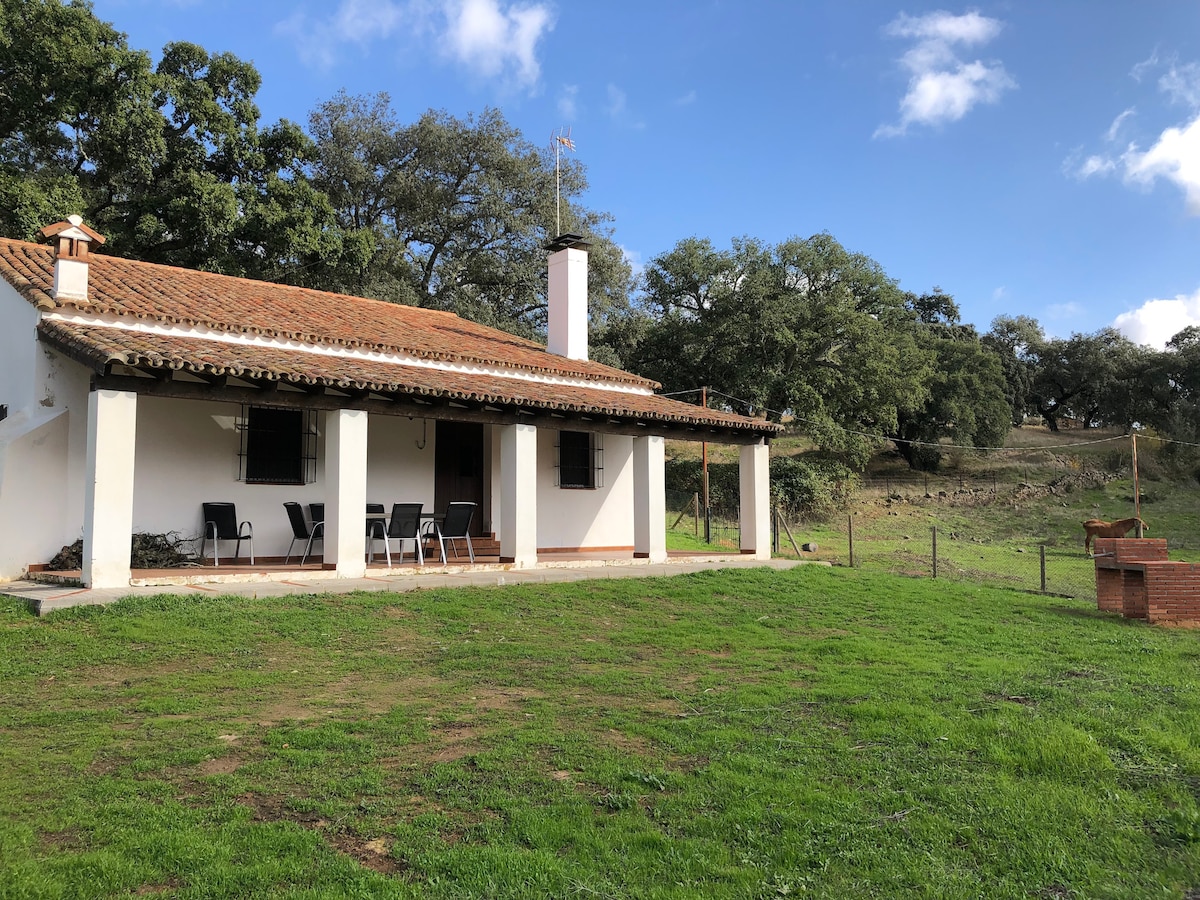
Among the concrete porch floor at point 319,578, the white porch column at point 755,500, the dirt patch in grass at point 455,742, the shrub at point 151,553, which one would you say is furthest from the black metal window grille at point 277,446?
the dirt patch in grass at point 455,742

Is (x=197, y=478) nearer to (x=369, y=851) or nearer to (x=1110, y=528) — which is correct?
(x=369, y=851)

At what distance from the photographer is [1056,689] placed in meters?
6.04

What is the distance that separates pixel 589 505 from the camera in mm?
15203

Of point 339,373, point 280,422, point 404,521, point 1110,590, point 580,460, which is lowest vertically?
point 1110,590

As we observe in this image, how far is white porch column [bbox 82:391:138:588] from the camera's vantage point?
8461 mm

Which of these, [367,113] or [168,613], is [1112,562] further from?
[367,113]

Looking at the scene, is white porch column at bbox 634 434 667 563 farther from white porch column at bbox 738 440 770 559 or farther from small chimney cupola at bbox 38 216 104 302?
small chimney cupola at bbox 38 216 104 302

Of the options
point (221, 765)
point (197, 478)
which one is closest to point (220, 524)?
point (197, 478)

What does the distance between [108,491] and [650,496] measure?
7.76 m

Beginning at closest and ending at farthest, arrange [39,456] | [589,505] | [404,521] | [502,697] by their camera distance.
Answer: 1. [502,697]
2. [39,456]
3. [404,521]
4. [589,505]

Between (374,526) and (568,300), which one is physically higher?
(568,300)

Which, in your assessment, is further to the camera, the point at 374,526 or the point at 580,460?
the point at 580,460

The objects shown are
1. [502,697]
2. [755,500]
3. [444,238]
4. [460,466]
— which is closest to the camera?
[502,697]

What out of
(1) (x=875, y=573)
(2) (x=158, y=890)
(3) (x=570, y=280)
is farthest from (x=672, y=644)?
(3) (x=570, y=280)
